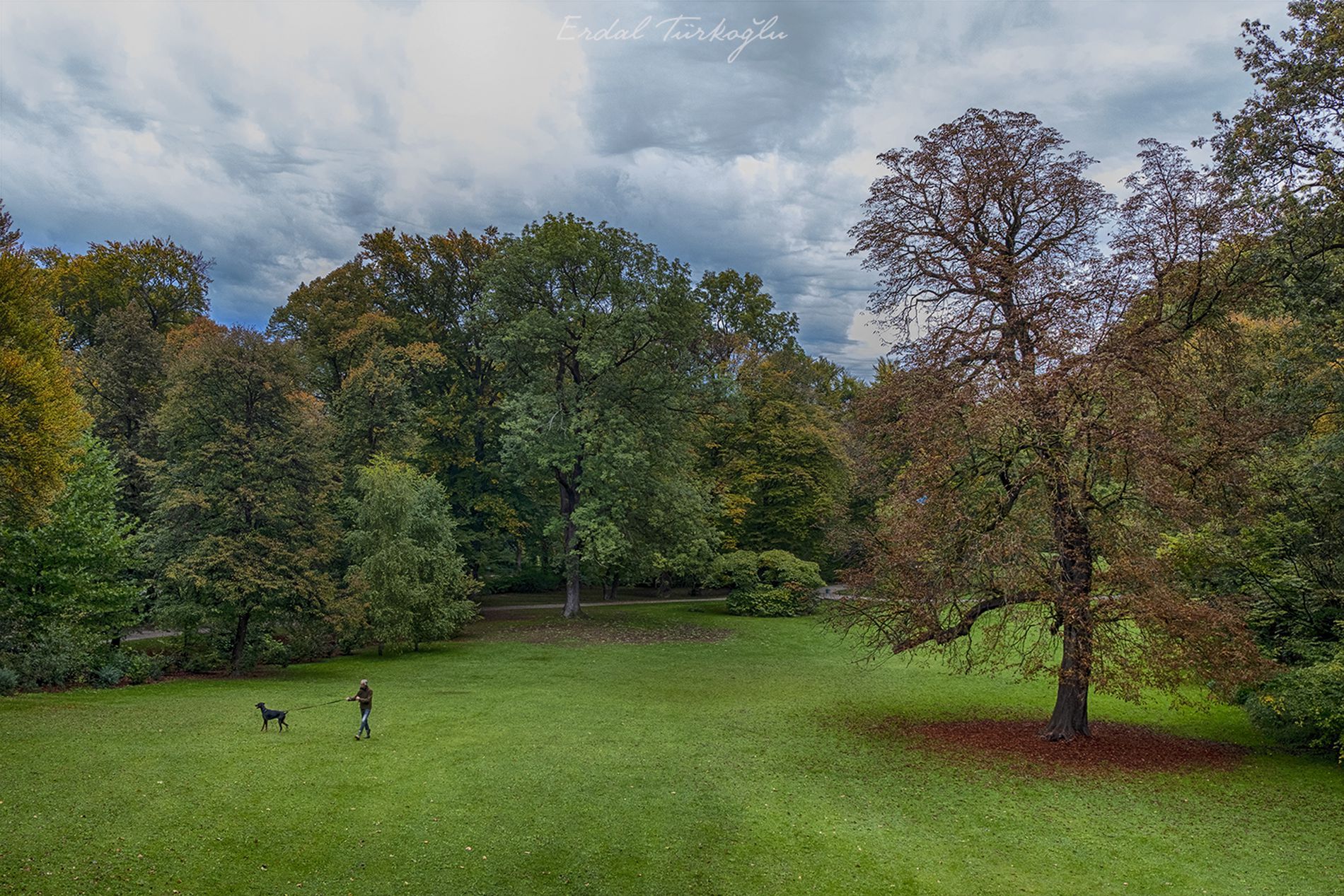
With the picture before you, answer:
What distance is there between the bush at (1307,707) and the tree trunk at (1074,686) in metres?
3.11

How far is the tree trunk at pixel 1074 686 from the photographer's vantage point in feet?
47.6

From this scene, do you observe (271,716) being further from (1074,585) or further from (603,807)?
(1074,585)

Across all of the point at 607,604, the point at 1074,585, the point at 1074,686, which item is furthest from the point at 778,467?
the point at 1074,585

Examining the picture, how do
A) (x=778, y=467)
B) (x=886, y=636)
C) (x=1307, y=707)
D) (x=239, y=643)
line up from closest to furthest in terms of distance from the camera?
(x=1307, y=707), (x=886, y=636), (x=239, y=643), (x=778, y=467)

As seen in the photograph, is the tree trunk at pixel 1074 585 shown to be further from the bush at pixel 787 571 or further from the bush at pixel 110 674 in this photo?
the bush at pixel 110 674

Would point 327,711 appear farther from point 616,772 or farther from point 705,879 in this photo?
point 705,879

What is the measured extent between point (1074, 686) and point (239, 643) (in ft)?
81.7

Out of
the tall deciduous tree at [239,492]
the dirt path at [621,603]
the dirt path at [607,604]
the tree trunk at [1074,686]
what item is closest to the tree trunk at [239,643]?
the tall deciduous tree at [239,492]

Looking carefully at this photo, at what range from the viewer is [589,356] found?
33.0m

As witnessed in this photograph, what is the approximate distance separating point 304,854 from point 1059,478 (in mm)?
13775

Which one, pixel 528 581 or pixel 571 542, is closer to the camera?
pixel 571 542

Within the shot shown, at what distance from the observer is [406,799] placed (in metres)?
13.1

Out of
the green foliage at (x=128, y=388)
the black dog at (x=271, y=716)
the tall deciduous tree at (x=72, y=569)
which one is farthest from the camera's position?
the green foliage at (x=128, y=388)

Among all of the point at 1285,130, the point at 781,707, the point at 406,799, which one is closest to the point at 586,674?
the point at 781,707
